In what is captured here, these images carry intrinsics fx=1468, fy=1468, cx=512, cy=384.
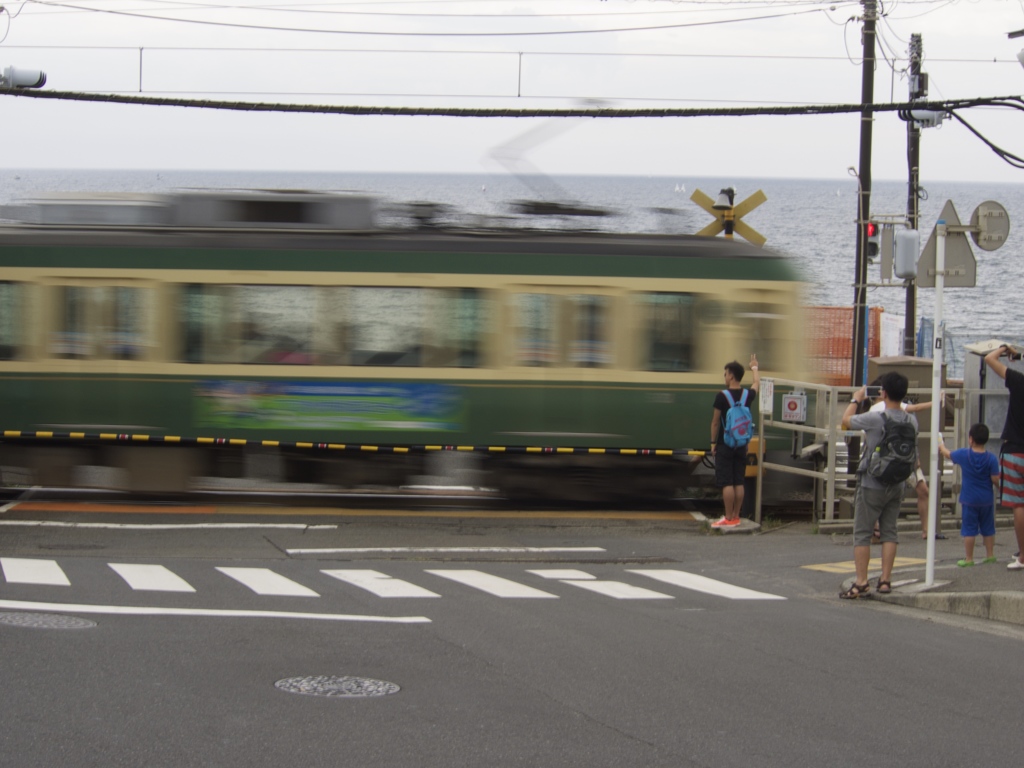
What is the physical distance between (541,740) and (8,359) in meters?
12.0

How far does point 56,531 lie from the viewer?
14.4m

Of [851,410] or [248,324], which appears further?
[248,324]

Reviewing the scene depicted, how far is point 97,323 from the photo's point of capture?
655 inches

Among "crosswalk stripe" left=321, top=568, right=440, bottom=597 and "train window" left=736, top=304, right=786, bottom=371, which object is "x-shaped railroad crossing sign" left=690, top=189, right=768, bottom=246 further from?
"crosswalk stripe" left=321, top=568, right=440, bottom=597

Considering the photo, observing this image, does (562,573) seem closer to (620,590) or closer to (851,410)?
(620,590)

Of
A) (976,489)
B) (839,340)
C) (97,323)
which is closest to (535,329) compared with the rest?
(97,323)

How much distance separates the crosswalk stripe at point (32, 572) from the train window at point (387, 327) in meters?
5.14

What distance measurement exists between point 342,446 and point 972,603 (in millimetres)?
8030

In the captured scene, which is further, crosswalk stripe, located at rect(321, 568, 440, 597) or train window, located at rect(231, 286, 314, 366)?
train window, located at rect(231, 286, 314, 366)

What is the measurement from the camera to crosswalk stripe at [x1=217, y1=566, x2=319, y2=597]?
10734mm

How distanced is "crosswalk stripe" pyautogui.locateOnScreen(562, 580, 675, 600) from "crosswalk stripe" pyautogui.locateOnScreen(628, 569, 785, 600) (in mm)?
463

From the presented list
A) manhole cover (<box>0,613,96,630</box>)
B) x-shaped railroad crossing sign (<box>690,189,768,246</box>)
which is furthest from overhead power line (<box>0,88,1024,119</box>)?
manhole cover (<box>0,613,96,630</box>)

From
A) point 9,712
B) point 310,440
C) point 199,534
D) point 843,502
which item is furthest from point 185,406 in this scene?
point 9,712

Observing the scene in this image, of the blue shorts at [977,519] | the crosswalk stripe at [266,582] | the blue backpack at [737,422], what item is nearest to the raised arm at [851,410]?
the blue shorts at [977,519]
